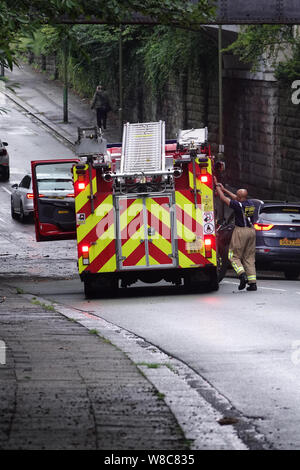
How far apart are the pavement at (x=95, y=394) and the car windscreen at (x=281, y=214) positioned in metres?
9.21

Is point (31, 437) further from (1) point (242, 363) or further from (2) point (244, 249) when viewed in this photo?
(2) point (244, 249)

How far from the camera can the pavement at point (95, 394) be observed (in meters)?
8.37

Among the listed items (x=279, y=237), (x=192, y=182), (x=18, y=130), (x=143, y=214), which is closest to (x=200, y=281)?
(x=143, y=214)

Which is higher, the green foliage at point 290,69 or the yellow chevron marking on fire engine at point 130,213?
the green foliage at point 290,69

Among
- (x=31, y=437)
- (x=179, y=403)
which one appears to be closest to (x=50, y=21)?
(x=179, y=403)

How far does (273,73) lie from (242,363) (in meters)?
26.6

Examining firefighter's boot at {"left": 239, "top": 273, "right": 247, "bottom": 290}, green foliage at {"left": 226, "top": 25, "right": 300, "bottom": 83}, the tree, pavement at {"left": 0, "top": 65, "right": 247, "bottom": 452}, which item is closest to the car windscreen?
firefighter's boot at {"left": 239, "top": 273, "right": 247, "bottom": 290}

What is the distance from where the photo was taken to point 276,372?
38.2 feet

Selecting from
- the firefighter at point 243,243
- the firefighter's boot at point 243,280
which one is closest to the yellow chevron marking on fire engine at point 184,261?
the firefighter at point 243,243


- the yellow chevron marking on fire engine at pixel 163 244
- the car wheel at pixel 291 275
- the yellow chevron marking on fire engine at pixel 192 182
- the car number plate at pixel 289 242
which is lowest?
the car wheel at pixel 291 275

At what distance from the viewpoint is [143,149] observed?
1992cm

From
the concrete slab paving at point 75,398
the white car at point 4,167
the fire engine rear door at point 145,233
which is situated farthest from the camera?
the white car at point 4,167

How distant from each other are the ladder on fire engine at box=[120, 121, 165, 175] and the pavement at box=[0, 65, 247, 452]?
4.30 metres

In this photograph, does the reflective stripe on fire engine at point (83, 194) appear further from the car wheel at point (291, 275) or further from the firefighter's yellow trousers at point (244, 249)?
the car wheel at point (291, 275)
